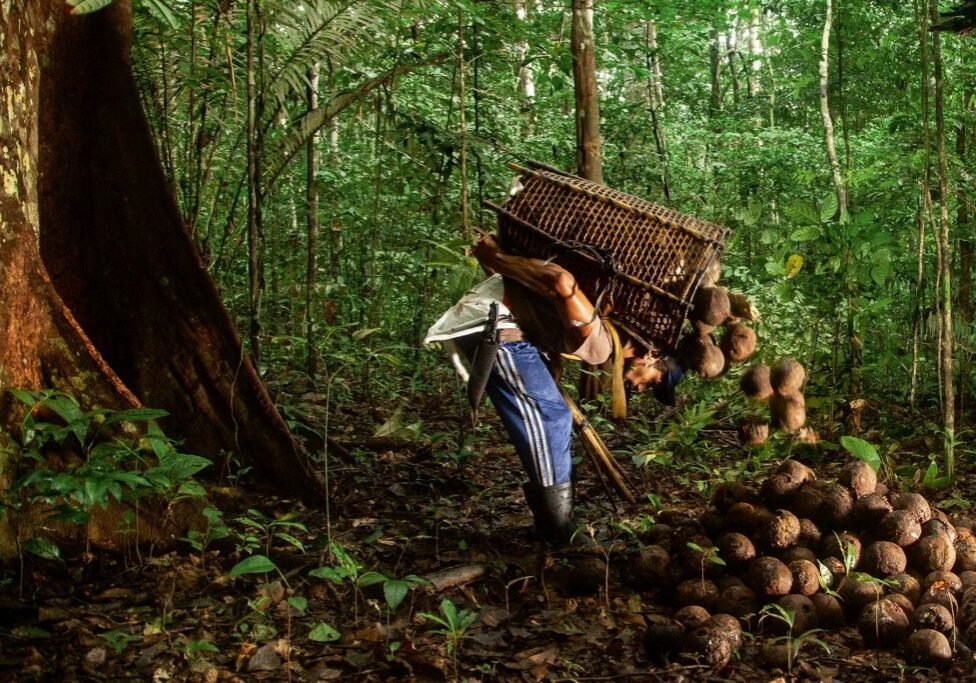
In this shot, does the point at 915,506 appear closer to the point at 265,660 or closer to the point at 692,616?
the point at 692,616

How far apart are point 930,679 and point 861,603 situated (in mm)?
381

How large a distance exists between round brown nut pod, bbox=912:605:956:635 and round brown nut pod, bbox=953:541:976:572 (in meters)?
0.47

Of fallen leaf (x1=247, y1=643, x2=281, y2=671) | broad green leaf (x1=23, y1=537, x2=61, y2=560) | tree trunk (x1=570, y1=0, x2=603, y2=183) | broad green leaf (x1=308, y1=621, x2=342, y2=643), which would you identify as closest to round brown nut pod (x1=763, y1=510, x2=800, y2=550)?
broad green leaf (x1=308, y1=621, x2=342, y2=643)

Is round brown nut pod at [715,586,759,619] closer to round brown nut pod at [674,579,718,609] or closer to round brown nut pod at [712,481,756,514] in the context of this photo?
round brown nut pod at [674,579,718,609]

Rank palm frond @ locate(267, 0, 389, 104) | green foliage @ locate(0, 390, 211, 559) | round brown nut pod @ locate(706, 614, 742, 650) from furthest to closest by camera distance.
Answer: palm frond @ locate(267, 0, 389, 104)
round brown nut pod @ locate(706, 614, 742, 650)
green foliage @ locate(0, 390, 211, 559)

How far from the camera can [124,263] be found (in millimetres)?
3809

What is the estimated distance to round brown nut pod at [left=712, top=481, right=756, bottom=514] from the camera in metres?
3.60

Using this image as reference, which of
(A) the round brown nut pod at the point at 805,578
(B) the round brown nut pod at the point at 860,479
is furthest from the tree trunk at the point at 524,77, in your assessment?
(A) the round brown nut pod at the point at 805,578

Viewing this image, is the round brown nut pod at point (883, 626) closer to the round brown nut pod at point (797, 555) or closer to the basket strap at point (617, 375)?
the round brown nut pod at point (797, 555)

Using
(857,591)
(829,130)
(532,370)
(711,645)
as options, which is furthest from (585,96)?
(711,645)

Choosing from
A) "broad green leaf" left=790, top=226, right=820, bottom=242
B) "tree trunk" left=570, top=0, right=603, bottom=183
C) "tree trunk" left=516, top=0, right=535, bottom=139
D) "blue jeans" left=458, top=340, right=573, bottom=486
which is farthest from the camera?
"tree trunk" left=516, top=0, right=535, bottom=139

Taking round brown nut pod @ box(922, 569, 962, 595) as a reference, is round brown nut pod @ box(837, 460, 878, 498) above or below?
above

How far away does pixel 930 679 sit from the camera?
2.75 meters

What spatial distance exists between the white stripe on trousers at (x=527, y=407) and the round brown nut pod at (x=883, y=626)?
1367 millimetres
